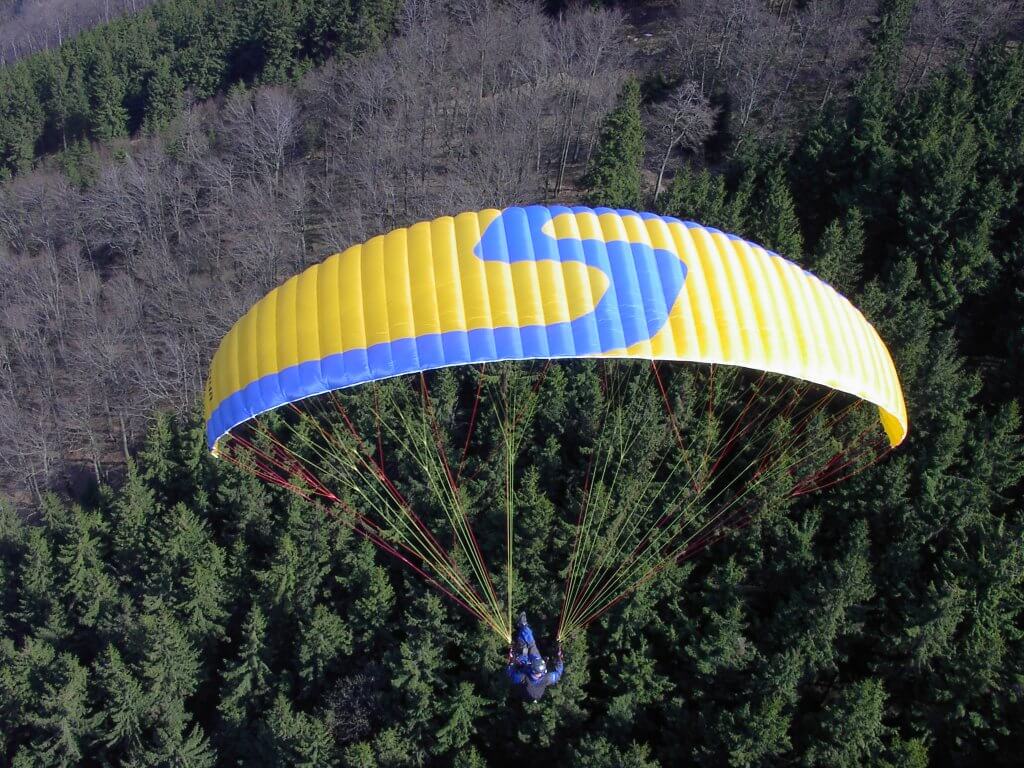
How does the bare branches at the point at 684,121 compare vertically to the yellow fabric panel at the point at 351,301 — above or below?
below

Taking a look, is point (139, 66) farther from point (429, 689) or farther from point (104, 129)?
point (429, 689)

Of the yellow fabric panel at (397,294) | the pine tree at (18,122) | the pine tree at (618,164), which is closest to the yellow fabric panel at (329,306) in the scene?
the yellow fabric panel at (397,294)

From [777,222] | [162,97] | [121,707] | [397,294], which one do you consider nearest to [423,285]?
[397,294]

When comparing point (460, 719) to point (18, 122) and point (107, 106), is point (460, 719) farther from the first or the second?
point (18, 122)

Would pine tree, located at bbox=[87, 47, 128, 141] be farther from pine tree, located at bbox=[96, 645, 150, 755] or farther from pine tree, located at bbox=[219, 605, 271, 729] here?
pine tree, located at bbox=[219, 605, 271, 729]

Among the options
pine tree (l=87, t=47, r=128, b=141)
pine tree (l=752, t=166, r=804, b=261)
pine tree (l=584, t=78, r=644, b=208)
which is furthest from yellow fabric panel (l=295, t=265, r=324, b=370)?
pine tree (l=87, t=47, r=128, b=141)

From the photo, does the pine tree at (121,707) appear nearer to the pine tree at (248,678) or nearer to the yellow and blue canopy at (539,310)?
the pine tree at (248,678)

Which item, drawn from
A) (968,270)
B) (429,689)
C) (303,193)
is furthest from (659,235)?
(303,193)
